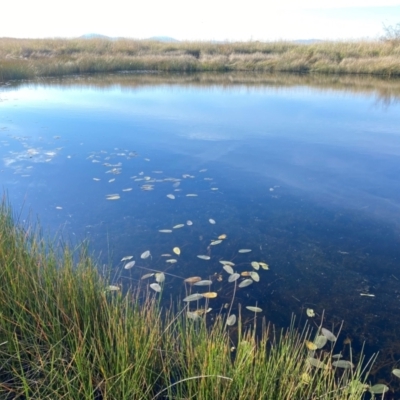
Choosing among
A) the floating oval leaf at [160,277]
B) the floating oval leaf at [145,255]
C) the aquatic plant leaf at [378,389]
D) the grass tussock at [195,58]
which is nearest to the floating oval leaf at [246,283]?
the floating oval leaf at [160,277]

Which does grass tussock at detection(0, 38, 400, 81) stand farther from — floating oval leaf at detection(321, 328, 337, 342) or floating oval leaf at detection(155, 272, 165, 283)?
floating oval leaf at detection(321, 328, 337, 342)

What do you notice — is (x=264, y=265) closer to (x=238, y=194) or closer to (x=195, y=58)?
(x=238, y=194)

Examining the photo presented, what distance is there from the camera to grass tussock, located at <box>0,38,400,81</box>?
12.3 metres

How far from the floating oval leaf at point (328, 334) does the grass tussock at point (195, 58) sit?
1139 centimetres

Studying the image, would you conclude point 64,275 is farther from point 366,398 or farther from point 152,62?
point 152,62

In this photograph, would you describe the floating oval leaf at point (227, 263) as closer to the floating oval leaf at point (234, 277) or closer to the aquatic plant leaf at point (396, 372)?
the floating oval leaf at point (234, 277)

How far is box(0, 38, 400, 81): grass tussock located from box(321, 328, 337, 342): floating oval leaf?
11386 mm

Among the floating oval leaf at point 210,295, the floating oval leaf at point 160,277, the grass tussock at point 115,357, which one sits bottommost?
the floating oval leaf at point 210,295

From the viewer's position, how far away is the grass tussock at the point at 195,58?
12.3 m

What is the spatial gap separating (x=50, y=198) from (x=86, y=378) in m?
2.39

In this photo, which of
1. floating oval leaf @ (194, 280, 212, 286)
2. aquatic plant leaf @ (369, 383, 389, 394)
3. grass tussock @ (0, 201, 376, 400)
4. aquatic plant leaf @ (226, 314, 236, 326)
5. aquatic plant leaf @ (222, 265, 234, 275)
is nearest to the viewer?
grass tussock @ (0, 201, 376, 400)

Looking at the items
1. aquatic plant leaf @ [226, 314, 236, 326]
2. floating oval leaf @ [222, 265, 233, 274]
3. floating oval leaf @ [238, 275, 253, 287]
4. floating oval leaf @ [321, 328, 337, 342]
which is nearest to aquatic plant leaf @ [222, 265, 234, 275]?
floating oval leaf @ [222, 265, 233, 274]

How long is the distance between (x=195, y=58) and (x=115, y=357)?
48.2 feet

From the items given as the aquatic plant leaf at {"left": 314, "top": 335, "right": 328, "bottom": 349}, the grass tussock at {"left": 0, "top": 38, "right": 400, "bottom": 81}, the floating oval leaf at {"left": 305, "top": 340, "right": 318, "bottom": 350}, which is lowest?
the aquatic plant leaf at {"left": 314, "top": 335, "right": 328, "bottom": 349}
